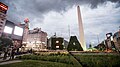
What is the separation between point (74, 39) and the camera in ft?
75.3

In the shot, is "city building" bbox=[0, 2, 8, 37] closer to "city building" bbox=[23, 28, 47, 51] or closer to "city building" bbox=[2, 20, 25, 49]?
"city building" bbox=[2, 20, 25, 49]

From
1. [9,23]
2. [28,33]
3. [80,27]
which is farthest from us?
[28,33]

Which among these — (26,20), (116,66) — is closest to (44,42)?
(26,20)

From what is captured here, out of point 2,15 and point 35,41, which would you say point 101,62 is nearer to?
point 35,41

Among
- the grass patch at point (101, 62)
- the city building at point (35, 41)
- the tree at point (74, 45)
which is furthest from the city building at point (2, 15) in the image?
the grass patch at point (101, 62)

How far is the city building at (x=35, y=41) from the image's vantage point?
2400 inches

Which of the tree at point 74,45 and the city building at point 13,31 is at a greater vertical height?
the city building at point 13,31

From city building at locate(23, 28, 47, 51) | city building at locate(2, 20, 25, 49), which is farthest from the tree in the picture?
city building at locate(23, 28, 47, 51)

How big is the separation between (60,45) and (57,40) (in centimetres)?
391

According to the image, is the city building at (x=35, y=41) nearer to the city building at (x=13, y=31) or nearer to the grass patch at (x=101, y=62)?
the city building at (x=13, y=31)

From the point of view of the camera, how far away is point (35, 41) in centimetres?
6125

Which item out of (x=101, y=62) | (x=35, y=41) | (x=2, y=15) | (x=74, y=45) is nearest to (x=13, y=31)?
(x=2, y=15)

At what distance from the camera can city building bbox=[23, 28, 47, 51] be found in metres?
61.0

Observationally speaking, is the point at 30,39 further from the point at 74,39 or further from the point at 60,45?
the point at 74,39
